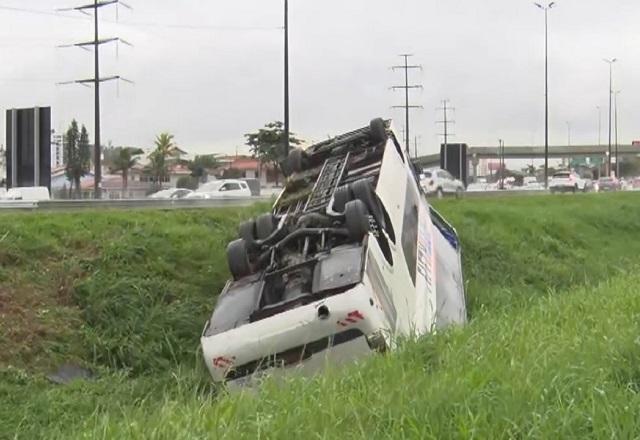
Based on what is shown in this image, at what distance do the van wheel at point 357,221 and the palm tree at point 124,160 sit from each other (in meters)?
77.5

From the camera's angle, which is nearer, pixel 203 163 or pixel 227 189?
pixel 227 189

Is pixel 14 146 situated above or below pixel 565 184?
above

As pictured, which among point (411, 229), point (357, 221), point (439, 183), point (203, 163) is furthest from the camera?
point (203, 163)

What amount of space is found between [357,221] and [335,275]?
3.12 ft

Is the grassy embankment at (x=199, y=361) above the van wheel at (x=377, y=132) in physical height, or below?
below

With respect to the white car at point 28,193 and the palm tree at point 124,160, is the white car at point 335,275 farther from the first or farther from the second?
the palm tree at point 124,160

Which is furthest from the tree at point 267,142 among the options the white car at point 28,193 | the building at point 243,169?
the white car at point 28,193

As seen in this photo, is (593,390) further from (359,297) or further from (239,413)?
(359,297)

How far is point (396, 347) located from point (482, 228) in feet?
47.6

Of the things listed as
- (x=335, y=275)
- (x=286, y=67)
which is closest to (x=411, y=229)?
(x=335, y=275)

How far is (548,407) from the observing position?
3830 millimetres

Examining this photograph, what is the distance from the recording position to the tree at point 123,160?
3352 inches

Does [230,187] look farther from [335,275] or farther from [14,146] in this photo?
[335,275]

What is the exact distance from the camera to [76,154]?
80.7 meters
